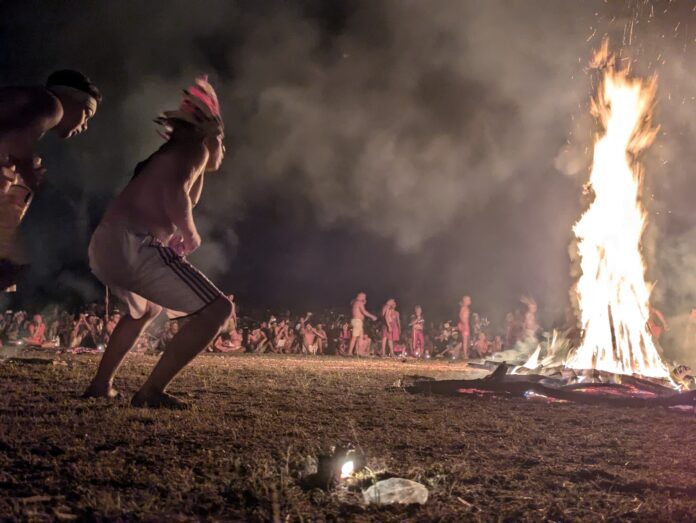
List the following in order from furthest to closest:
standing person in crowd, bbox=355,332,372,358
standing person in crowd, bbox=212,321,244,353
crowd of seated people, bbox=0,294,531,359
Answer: standing person in crowd, bbox=355,332,372,358
standing person in crowd, bbox=212,321,244,353
crowd of seated people, bbox=0,294,531,359

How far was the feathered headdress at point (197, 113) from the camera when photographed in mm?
4043

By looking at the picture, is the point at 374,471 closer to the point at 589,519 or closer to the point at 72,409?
the point at 589,519

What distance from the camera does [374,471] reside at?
238 centimetres

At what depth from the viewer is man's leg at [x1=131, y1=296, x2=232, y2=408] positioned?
3674 mm

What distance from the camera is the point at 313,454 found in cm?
261

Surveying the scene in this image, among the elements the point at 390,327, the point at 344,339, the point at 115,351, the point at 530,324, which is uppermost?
the point at 530,324

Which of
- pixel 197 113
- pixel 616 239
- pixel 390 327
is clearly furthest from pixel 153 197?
pixel 390 327

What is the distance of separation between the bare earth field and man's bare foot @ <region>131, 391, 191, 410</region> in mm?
164

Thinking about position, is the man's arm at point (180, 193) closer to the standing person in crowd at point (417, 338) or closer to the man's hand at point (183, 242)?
the man's hand at point (183, 242)

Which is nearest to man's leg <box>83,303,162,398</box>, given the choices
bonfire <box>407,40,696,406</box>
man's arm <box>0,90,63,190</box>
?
man's arm <box>0,90,63,190</box>

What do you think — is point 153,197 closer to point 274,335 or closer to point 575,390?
point 575,390

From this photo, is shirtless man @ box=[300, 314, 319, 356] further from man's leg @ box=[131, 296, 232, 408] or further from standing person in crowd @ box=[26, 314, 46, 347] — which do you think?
man's leg @ box=[131, 296, 232, 408]

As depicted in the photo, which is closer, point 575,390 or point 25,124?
point 25,124

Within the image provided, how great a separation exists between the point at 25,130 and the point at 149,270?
1112 millimetres
